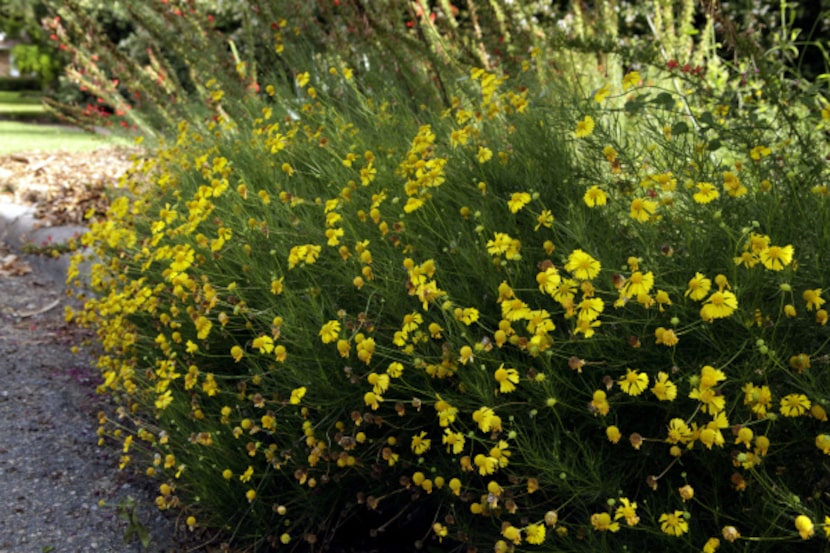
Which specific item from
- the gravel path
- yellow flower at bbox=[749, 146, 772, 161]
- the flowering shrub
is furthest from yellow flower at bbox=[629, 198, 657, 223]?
the gravel path

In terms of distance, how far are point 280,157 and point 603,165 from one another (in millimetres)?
1447

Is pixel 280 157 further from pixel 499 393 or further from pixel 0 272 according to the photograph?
pixel 0 272

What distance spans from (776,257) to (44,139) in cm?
1131

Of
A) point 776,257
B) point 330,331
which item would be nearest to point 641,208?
point 776,257

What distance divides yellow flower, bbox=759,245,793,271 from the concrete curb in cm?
478

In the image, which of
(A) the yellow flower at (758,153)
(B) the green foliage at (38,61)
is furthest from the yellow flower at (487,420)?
(B) the green foliage at (38,61)

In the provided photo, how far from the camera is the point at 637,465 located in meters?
2.08

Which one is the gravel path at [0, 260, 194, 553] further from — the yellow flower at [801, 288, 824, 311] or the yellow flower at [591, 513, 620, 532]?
the yellow flower at [801, 288, 824, 311]

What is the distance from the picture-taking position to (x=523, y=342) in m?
1.95

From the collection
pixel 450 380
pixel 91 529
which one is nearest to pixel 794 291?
pixel 450 380

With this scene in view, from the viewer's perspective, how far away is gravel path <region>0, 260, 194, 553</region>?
9.24 feet

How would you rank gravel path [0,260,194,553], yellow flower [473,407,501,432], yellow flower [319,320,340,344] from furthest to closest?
gravel path [0,260,194,553]
yellow flower [319,320,340,344]
yellow flower [473,407,501,432]

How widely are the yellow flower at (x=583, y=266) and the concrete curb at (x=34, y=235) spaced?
444 centimetres

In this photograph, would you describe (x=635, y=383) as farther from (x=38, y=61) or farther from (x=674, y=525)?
(x=38, y=61)
